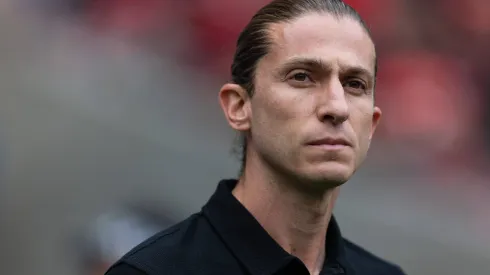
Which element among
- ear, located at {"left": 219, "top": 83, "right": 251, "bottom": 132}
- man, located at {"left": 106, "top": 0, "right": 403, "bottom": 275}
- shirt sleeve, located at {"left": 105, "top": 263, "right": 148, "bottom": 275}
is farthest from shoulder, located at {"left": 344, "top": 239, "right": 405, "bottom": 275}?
shirt sleeve, located at {"left": 105, "top": 263, "right": 148, "bottom": 275}

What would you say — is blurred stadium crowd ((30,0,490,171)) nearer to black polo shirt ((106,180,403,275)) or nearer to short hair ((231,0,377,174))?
short hair ((231,0,377,174))

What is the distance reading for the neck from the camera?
6.09 ft

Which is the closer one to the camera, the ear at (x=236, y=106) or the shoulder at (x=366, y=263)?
the ear at (x=236, y=106)

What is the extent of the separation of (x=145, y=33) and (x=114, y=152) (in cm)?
52

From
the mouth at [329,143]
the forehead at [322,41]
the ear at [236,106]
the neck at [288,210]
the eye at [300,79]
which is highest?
the forehead at [322,41]

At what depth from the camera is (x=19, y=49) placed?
3.04 meters

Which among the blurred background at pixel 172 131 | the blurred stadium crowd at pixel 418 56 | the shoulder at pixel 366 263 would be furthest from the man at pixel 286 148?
the blurred stadium crowd at pixel 418 56

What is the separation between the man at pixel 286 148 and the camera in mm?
1771

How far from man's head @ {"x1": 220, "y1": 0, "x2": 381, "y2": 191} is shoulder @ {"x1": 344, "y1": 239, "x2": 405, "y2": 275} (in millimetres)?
397

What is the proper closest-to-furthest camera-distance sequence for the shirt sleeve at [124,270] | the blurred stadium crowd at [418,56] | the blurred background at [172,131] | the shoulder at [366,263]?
the shirt sleeve at [124,270], the shoulder at [366,263], the blurred background at [172,131], the blurred stadium crowd at [418,56]

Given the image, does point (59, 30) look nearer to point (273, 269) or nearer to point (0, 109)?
point (0, 109)

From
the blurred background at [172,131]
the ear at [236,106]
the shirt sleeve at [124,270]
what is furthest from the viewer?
the blurred background at [172,131]

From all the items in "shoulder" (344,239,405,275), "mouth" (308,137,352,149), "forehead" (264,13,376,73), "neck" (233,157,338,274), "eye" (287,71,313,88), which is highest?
"forehead" (264,13,376,73)

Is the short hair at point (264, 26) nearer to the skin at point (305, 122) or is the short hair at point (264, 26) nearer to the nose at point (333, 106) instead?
the skin at point (305, 122)
